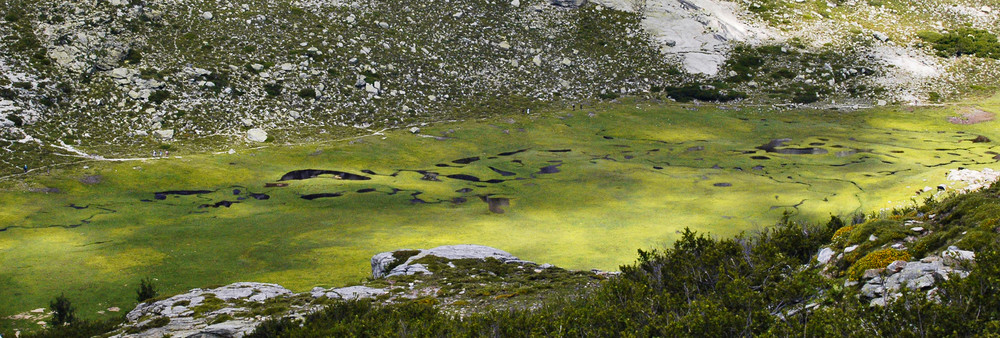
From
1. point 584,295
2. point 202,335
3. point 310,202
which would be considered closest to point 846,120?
point 310,202

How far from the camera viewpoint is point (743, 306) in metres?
12.5

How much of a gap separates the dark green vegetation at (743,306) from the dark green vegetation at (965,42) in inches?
3817

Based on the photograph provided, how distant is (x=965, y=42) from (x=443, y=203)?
305 feet

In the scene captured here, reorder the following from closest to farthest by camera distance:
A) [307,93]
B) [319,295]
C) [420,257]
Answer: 1. [319,295]
2. [420,257]
3. [307,93]

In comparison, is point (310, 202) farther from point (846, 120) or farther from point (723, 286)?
point (846, 120)

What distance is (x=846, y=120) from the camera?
79.2 m

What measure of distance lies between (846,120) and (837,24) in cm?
2924

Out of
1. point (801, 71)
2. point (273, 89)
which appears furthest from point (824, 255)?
point (801, 71)

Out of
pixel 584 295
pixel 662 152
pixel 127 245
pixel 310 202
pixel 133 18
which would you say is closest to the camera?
pixel 584 295

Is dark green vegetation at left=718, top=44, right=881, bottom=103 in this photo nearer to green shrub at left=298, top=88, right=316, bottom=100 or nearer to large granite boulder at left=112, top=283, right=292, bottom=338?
green shrub at left=298, top=88, right=316, bottom=100

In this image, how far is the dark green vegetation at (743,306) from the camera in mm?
9672

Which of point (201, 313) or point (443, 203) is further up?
point (201, 313)

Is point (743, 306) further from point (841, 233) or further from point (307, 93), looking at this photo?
point (307, 93)

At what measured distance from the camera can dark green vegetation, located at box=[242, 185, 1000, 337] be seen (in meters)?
9.67
